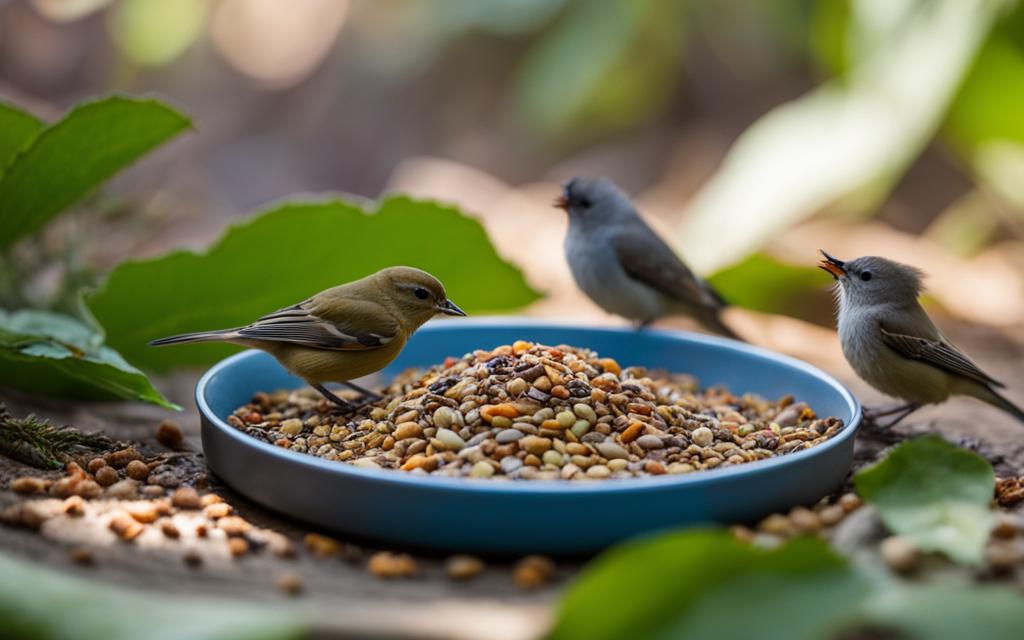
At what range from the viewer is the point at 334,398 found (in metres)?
3.14

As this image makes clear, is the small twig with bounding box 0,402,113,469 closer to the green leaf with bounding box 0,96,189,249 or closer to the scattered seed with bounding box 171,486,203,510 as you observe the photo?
the scattered seed with bounding box 171,486,203,510

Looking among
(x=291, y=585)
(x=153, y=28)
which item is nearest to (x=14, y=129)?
(x=291, y=585)

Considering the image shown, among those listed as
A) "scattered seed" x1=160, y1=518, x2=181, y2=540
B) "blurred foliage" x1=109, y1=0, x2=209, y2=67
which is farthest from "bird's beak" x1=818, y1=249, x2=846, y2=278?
"blurred foliage" x1=109, y1=0, x2=209, y2=67

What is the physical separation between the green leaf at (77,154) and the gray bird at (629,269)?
1.83 meters

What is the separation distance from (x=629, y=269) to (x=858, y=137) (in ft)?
6.44

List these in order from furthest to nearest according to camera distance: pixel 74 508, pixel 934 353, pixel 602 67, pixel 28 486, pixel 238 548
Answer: pixel 602 67, pixel 934 353, pixel 28 486, pixel 74 508, pixel 238 548

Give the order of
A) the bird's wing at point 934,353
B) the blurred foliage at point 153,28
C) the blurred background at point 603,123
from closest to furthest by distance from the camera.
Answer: the bird's wing at point 934,353 → the blurred background at point 603,123 → the blurred foliage at point 153,28

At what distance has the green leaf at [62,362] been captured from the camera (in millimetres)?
2957

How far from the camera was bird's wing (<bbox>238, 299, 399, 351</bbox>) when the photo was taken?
305 centimetres

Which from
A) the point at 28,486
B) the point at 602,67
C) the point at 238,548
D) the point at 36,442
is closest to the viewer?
the point at 238,548

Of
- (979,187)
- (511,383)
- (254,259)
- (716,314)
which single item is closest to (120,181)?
(254,259)

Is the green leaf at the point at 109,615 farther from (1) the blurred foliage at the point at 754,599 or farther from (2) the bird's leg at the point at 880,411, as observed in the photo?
(2) the bird's leg at the point at 880,411

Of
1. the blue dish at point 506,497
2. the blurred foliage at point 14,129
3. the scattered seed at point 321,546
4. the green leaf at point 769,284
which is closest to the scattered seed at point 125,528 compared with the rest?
the blue dish at point 506,497

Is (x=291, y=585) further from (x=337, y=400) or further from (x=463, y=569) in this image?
(x=337, y=400)
